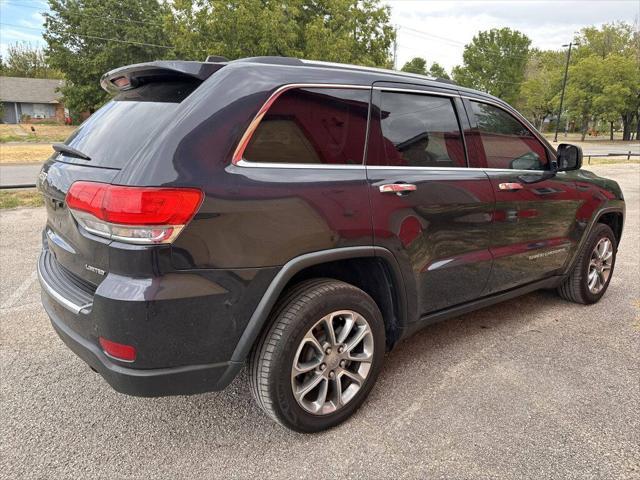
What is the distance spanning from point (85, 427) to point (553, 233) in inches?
135

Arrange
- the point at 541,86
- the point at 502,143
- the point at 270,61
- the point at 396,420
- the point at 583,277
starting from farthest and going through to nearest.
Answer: the point at 541,86 < the point at 583,277 < the point at 502,143 < the point at 396,420 < the point at 270,61

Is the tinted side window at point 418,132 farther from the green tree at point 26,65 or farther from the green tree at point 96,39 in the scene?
the green tree at point 26,65

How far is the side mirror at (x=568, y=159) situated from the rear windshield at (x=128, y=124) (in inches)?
113

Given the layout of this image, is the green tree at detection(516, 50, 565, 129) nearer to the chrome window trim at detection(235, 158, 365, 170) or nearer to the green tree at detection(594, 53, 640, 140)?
the green tree at detection(594, 53, 640, 140)

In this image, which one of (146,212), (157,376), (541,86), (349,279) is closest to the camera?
(146,212)

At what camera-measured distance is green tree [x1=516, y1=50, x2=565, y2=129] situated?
56.8 metres

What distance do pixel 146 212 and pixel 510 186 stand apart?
96.7 inches

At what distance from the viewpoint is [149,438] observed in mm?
2479

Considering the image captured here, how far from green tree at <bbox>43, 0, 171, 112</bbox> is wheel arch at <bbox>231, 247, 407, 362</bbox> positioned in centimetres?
4651

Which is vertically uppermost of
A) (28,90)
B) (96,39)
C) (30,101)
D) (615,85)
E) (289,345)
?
(96,39)

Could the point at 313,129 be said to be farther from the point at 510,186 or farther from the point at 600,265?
the point at 600,265

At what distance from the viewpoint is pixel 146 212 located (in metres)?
1.96

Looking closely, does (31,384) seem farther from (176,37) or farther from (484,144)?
(176,37)

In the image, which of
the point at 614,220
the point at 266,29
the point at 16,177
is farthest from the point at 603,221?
the point at 266,29
